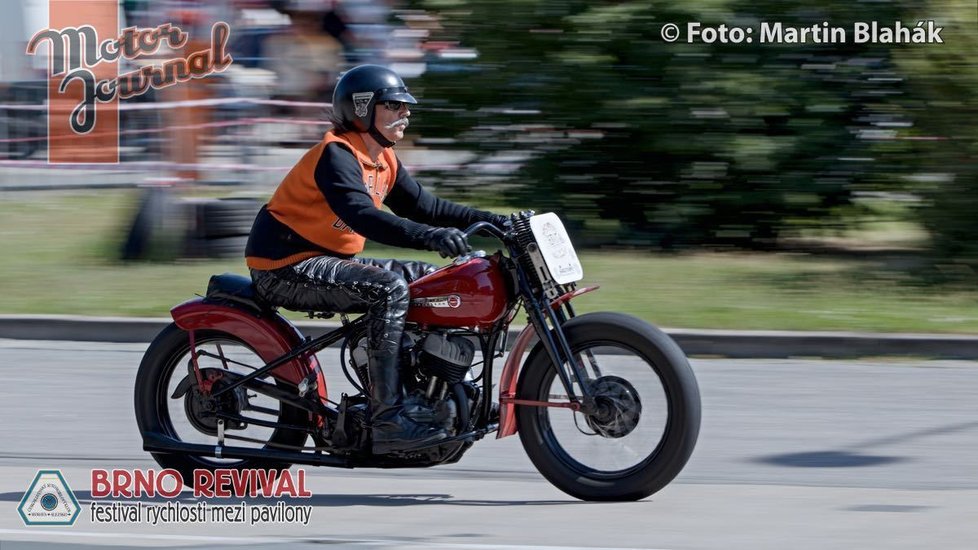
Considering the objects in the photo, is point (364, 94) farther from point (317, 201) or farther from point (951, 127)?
point (951, 127)

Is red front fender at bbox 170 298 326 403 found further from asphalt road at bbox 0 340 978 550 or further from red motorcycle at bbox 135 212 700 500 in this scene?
asphalt road at bbox 0 340 978 550

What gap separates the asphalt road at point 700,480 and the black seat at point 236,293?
0.82m

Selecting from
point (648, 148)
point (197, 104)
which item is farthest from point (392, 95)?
point (197, 104)

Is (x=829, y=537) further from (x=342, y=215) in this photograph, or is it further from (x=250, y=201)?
(x=250, y=201)

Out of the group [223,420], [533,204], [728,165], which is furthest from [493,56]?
[223,420]

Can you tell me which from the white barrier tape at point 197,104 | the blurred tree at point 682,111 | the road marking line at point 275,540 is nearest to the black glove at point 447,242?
the road marking line at point 275,540

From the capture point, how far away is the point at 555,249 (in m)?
6.02

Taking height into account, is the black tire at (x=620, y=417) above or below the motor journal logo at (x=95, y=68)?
below

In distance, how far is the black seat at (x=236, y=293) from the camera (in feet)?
21.2

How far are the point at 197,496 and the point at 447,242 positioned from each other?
1.61 metres

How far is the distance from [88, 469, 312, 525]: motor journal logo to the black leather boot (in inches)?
16.9

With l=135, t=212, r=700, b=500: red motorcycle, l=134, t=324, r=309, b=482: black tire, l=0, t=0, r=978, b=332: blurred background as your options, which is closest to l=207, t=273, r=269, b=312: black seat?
l=135, t=212, r=700, b=500: red motorcycle

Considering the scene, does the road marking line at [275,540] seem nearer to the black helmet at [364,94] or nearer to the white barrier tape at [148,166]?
the black helmet at [364,94]

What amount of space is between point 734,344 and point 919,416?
1.99 meters
